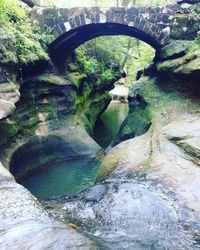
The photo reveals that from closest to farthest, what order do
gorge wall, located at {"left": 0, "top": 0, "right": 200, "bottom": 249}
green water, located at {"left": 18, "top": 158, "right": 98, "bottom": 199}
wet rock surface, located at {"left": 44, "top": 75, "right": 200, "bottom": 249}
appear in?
gorge wall, located at {"left": 0, "top": 0, "right": 200, "bottom": 249}, wet rock surface, located at {"left": 44, "top": 75, "right": 200, "bottom": 249}, green water, located at {"left": 18, "top": 158, "right": 98, "bottom": 199}

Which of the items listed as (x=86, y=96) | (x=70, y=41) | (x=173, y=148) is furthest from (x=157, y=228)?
(x=86, y=96)

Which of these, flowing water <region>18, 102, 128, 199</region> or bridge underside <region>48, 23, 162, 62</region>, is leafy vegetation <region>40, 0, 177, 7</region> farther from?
flowing water <region>18, 102, 128, 199</region>

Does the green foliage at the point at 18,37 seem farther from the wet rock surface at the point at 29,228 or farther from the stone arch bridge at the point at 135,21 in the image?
the wet rock surface at the point at 29,228

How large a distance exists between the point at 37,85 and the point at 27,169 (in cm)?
321

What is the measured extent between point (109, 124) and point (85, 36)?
24.7 feet

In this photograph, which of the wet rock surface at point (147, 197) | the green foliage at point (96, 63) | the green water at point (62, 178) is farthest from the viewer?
the green foliage at point (96, 63)

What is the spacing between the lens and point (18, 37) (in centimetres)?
1198

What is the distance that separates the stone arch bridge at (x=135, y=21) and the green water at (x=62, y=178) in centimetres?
482

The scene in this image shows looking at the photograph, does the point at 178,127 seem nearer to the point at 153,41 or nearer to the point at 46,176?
the point at 46,176

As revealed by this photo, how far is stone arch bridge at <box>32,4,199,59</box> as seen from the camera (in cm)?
1277

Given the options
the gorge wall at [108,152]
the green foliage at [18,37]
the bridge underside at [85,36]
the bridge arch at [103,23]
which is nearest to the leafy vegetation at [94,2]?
the bridge underside at [85,36]

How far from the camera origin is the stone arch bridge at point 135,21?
12.8 meters

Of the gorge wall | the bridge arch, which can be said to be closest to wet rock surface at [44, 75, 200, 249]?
the gorge wall

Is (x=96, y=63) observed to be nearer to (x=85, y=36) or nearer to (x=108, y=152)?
(x=85, y=36)
